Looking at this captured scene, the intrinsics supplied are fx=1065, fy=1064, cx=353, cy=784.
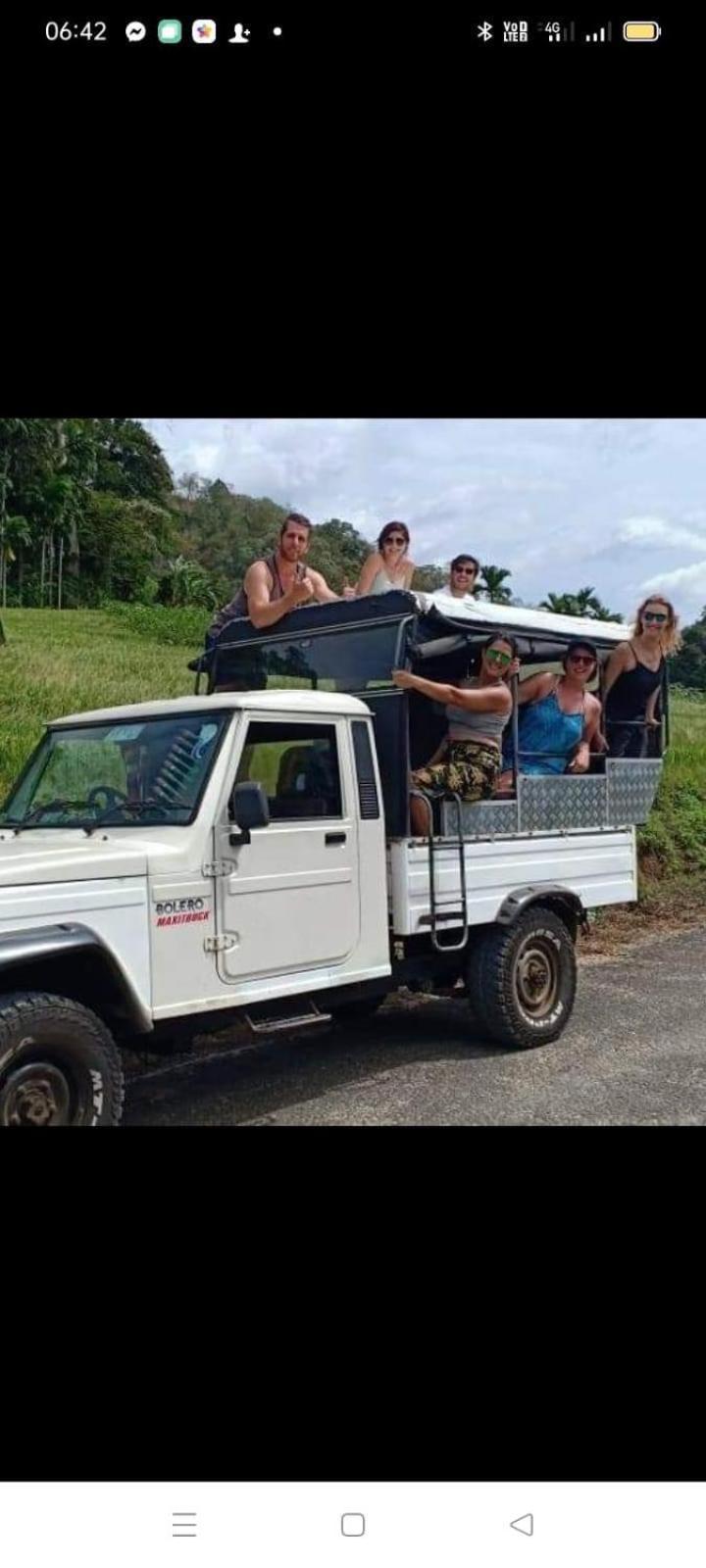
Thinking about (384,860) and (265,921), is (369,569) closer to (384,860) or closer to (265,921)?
(384,860)

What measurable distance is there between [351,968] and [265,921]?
60 cm

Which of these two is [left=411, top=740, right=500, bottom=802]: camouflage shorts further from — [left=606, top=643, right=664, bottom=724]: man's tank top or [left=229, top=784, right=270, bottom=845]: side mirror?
[left=606, top=643, right=664, bottom=724]: man's tank top

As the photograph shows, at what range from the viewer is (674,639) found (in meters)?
6.64

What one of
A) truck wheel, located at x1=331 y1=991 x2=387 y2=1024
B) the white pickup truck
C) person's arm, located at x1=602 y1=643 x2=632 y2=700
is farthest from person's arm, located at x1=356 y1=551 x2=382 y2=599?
truck wheel, located at x1=331 y1=991 x2=387 y2=1024

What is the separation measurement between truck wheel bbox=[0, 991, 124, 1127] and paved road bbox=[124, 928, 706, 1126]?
817mm

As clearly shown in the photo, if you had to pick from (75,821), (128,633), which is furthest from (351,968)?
(128,633)

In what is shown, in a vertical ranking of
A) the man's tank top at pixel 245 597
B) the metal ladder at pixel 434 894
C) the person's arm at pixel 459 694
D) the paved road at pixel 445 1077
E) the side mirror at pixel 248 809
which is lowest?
the paved road at pixel 445 1077

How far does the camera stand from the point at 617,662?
21.5ft

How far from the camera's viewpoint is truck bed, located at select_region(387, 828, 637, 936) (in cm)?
506

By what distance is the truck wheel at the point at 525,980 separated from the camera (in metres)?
5.45

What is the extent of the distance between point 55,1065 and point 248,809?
1.20 meters

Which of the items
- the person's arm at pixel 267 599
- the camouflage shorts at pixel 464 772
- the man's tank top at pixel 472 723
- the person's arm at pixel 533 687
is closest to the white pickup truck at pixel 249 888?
the camouflage shorts at pixel 464 772

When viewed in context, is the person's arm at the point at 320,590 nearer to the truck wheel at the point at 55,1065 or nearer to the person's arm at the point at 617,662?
the person's arm at the point at 617,662

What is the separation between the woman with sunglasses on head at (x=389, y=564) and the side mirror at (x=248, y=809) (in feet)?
6.88
